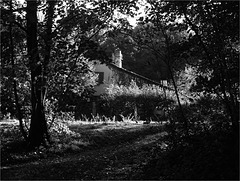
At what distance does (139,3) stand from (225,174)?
14.3 ft

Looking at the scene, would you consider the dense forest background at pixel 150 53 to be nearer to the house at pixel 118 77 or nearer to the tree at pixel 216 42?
the tree at pixel 216 42

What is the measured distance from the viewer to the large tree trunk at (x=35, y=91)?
7.98 metres

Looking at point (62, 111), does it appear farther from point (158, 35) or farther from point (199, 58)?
point (199, 58)

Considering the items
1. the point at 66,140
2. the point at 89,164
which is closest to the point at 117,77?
the point at 66,140

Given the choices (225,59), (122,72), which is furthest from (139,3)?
(122,72)

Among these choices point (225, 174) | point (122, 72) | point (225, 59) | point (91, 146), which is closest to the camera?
point (225, 174)

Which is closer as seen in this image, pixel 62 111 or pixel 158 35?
pixel 158 35

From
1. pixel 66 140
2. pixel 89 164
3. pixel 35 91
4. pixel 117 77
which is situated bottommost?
pixel 89 164

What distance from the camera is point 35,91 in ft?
28.3

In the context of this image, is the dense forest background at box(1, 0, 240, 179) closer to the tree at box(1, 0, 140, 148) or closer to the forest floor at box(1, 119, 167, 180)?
the tree at box(1, 0, 140, 148)

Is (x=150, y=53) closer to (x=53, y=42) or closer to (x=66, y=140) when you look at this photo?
(x=53, y=42)

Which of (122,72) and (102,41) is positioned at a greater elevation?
(122,72)

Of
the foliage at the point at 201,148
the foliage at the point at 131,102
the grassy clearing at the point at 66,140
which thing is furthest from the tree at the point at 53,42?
the foliage at the point at 131,102

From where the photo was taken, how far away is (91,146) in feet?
32.1
